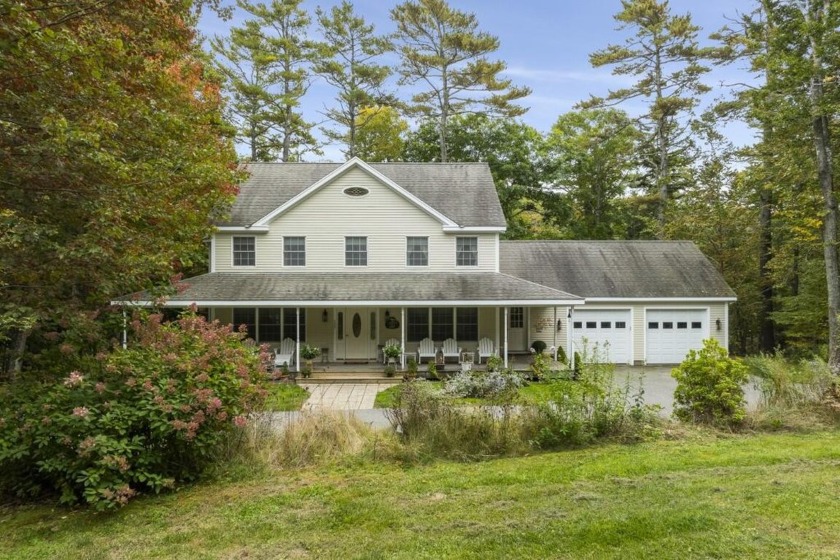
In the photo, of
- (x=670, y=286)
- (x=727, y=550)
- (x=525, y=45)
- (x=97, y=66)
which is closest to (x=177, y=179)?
(x=97, y=66)

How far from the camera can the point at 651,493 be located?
5.21 metres

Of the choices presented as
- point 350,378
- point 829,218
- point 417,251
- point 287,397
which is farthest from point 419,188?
point 829,218

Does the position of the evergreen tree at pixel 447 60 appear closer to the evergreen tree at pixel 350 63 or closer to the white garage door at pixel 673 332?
the evergreen tree at pixel 350 63

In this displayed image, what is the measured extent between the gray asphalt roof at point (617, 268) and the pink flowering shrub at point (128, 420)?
1382 centimetres

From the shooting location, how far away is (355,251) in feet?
55.3

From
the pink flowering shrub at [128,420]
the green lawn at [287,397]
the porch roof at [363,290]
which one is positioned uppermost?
the porch roof at [363,290]

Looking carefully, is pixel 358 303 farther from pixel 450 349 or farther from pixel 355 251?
pixel 450 349

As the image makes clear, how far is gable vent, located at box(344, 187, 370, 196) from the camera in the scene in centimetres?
1684

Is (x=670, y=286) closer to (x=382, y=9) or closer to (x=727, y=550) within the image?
(x=727, y=550)

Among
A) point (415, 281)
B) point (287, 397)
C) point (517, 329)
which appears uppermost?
point (415, 281)

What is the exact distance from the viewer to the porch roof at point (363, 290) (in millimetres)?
14383

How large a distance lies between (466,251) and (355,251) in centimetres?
392

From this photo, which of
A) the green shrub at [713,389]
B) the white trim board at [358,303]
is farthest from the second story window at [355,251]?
the green shrub at [713,389]

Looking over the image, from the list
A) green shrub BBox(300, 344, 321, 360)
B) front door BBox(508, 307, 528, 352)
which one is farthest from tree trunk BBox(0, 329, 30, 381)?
front door BBox(508, 307, 528, 352)
